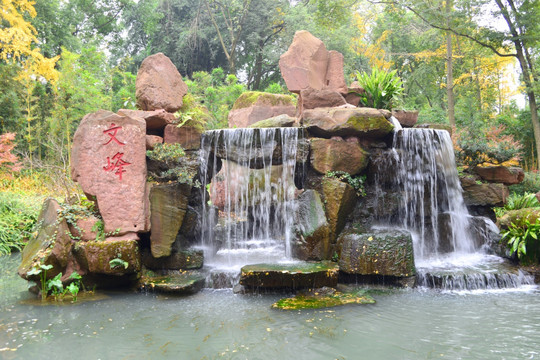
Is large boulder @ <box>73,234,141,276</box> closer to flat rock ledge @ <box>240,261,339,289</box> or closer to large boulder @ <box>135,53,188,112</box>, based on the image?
flat rock ledge @ <box>240,261,339,289</box>

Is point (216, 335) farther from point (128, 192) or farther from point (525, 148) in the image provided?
point (525, 148)

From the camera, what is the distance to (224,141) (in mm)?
7188

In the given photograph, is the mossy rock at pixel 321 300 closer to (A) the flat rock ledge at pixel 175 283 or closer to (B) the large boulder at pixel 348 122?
(A) the flat rock ledge at pixel 175 283

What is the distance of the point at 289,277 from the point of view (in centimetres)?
533

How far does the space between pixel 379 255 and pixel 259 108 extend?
6.23 m

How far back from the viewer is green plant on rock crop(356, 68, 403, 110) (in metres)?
8.16

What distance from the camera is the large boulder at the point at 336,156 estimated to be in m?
6.69

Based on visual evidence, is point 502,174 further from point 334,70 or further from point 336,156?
point 334,70

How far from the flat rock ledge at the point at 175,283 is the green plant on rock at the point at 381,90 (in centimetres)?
511

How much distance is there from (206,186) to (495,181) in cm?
588

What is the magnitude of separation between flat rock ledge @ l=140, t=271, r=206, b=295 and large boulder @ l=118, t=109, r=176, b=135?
2.59m

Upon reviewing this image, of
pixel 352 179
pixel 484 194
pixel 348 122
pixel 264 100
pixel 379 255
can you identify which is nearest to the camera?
pixel 379 255

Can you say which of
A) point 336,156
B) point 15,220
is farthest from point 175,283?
point 15,220

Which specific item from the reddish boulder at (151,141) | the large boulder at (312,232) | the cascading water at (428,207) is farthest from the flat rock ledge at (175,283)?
the cascading water at (428,207)
